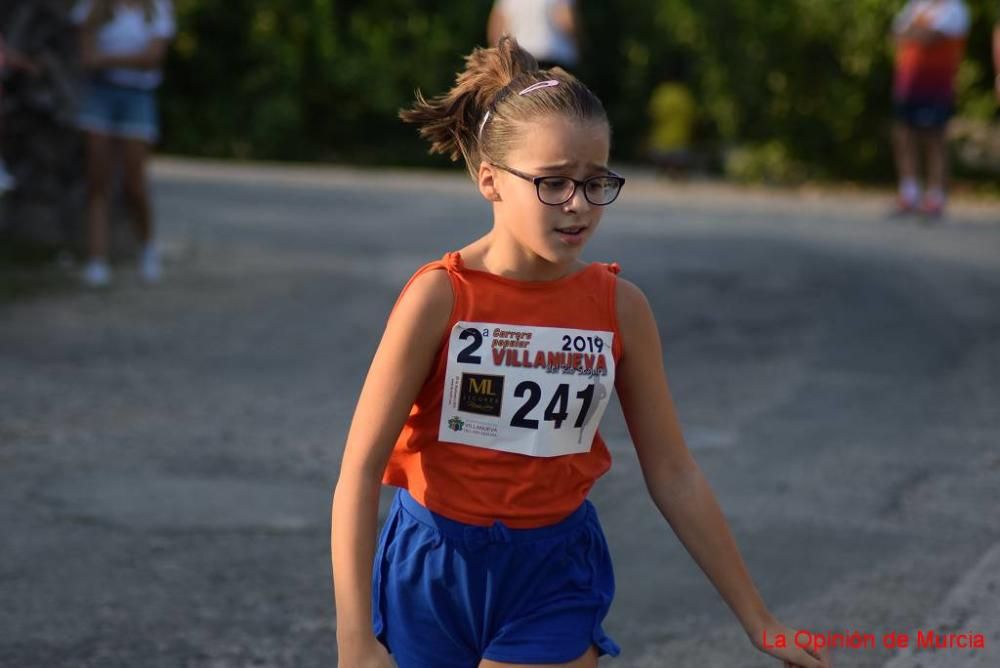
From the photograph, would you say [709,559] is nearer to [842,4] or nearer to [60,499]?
[60,499]

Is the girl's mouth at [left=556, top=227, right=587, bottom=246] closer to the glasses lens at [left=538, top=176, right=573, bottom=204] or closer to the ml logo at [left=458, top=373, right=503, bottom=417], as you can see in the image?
the glasses lens at [left=538, top=176, right=573, bottom=204]

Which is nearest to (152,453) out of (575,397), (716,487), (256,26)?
(716,487)

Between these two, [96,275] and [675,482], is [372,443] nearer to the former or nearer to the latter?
[675,482]

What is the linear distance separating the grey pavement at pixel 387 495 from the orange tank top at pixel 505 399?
4.48 ft

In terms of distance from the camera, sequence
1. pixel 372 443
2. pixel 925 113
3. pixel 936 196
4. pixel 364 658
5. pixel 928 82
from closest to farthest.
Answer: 1. pixel 364 658
2. pixel 372 443
3. pixel 936 196
4. pixel 928 82
5. pixel 925 113

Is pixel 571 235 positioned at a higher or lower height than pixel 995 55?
higher

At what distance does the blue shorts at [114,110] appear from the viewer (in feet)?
30.6

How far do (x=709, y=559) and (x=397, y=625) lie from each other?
1.92 feet

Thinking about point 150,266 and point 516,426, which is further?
point 150,266

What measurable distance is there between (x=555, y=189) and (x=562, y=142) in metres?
0.08

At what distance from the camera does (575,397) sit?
293 centimetres

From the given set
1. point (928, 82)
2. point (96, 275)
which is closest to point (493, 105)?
point (96, 275)

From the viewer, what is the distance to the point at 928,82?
42.1 ft

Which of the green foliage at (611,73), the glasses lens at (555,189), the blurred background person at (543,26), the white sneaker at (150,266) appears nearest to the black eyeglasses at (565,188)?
the glasses lens at (555,189)
